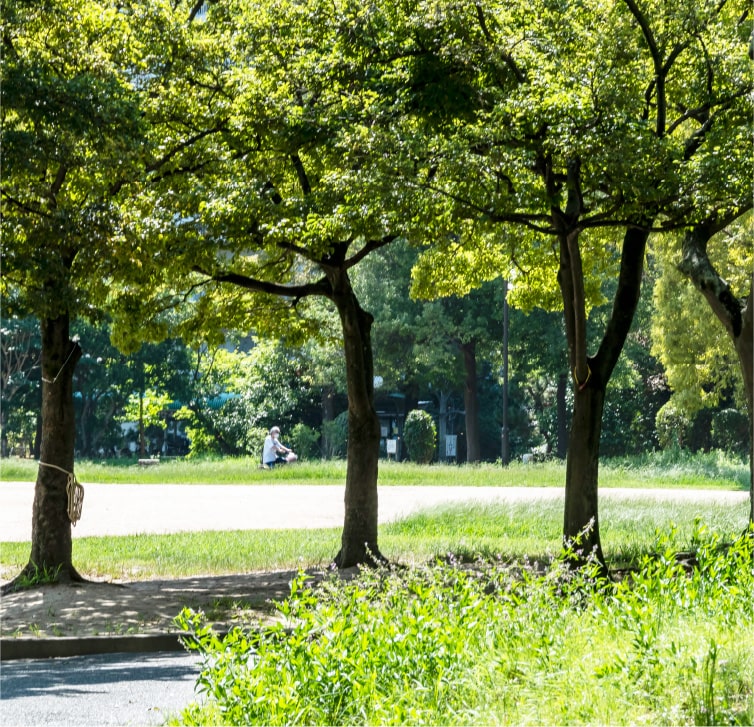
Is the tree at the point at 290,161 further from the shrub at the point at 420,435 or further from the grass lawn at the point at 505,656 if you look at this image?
the shrub at the point at 420,435

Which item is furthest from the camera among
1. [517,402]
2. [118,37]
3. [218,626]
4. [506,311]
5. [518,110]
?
[517,402]

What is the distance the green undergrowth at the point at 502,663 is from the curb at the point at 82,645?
13.0 ft

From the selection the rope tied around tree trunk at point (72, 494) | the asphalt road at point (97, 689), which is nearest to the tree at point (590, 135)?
the rope tied around tree trunk at point (72, 494)

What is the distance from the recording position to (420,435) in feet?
145

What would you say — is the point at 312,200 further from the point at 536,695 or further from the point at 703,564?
the point at 536,695

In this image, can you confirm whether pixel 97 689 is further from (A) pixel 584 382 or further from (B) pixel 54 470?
(A) pixel 584 382

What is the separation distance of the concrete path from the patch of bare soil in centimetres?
628

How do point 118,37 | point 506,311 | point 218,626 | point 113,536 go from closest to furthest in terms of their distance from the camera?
point 218,626 → point 118,37 → point 113,536 → point 506,311

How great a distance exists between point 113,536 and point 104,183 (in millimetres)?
8339

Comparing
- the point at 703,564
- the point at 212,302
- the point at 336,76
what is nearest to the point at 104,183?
the point at 336,76

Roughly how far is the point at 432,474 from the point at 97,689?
26160 millimetres

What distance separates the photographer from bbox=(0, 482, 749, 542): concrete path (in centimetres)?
2173

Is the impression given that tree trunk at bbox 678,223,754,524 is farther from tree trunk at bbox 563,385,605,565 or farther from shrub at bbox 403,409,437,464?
shrub at bbox 403,409,437,464

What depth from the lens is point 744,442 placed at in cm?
4394
